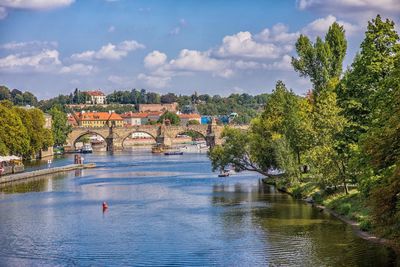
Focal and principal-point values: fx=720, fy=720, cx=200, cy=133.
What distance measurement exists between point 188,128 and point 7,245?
14131 cm

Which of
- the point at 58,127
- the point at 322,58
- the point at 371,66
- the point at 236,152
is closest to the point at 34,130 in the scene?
the point at 58,127

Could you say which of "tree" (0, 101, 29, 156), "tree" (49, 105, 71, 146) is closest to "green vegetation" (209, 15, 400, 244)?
"tree" (0, 101, 29, 156)

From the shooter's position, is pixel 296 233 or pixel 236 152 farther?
pixel 236 152

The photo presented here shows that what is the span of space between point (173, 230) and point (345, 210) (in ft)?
41.0

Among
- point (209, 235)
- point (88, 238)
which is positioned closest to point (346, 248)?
point (209, 235)

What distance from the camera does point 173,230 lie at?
153 ft

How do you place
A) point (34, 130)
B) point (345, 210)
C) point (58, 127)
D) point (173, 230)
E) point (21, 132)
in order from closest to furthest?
point (173, 230) < point (345, 210) < point (21, 132) < point (34, 130) < point (58, 127)

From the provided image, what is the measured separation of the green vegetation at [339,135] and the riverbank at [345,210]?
0.44 ft

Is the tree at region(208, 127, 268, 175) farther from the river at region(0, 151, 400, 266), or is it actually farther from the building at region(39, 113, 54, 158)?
the building at region(39, 113, 54, 158)

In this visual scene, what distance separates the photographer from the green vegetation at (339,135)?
32781 mm

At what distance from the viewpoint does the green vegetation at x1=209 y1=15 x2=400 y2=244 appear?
3278 cm

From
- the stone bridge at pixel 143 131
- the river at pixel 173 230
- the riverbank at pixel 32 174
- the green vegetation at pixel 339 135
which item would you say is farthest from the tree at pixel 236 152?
the stone bridge at pixel 143 131

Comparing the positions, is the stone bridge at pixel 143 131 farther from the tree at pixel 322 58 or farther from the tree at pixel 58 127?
the tree at pixel 322 58

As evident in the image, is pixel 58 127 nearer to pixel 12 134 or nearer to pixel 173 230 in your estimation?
pixel 12 134
